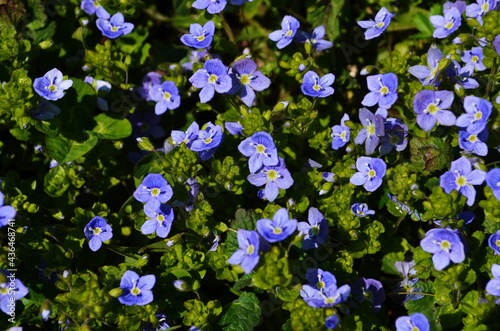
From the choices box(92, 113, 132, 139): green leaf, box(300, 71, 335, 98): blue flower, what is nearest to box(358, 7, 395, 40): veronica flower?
box(300, 71, 335, 98): blue flower

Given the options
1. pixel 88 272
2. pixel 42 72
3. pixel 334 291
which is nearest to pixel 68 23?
pixel 42 72

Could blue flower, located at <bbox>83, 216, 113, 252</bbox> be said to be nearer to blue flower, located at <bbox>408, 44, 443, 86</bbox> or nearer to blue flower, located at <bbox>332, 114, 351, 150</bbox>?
blue flower, located at <bbox>332, 114, 351, 150</bbox>

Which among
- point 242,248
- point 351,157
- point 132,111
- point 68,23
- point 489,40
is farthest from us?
point 68,23

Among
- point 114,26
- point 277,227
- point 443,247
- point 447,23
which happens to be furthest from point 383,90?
point 114,26

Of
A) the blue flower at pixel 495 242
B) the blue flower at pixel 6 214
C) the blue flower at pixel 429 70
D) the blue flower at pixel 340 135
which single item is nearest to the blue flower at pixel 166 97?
the blue flower at pixel 340 135

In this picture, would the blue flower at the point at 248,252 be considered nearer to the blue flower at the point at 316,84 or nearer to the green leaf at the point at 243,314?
the green leaf at the point at 243,314

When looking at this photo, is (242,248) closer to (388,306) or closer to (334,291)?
(334,291)
